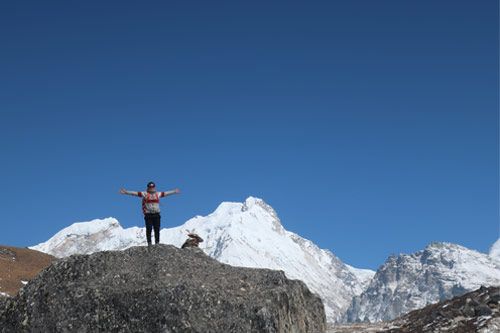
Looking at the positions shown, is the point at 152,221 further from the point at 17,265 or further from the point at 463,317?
the point at 17,265

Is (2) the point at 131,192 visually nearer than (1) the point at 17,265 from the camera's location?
Yes

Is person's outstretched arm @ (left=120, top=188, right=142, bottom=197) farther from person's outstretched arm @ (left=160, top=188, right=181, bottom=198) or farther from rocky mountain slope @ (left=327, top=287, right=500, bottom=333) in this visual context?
rocky mountain slope @ (left=327, top=287, right=500, bottom=333)

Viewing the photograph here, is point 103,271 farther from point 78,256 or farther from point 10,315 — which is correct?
point 10,315

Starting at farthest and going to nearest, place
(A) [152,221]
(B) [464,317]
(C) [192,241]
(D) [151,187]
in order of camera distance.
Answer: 1. (B) [464,317]
2. (C) [192,241]
3. (A) [152,221]
4. (D) [151,187]

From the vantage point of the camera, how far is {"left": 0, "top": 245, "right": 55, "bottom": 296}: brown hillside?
65.4m

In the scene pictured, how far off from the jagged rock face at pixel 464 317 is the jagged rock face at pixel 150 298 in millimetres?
19670

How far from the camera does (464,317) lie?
4341 cm

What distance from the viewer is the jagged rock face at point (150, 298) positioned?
21.6 meters

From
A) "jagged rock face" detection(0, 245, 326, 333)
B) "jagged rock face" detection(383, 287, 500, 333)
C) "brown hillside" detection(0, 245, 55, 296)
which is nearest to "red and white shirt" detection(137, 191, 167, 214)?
"jagged rock face" detection(0, 245, 326, 333)

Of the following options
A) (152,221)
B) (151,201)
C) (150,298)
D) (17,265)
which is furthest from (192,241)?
(17,265)

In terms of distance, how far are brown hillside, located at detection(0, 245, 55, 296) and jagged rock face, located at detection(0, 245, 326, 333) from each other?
41622 millimetres

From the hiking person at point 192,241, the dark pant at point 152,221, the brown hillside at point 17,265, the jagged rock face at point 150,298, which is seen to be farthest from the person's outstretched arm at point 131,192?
the brown hillside at point 17,265

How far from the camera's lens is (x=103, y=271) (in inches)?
934

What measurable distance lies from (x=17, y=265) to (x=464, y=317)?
Answer: 51.2 m
